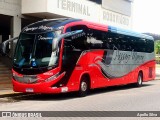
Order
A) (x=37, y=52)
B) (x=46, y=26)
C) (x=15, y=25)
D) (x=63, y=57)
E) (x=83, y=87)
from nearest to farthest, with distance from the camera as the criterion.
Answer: (x=37, y=52) < (x=63, y=57) < (x=46, y=26) < (x=83, y=87) < (x=15, y=25)

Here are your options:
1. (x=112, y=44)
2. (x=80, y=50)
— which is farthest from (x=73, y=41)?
(x=112, y=44)

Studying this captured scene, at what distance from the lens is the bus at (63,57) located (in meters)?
15.5

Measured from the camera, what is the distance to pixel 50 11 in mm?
24000

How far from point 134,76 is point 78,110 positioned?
11.6m

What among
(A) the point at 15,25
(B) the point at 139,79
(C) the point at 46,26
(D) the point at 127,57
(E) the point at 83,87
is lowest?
(B) the point at 139,79

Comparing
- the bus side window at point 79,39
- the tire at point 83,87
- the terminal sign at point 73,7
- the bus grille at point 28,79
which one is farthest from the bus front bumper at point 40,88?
the terminal sign at point 73,7

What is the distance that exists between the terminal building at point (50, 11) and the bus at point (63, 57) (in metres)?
5.65

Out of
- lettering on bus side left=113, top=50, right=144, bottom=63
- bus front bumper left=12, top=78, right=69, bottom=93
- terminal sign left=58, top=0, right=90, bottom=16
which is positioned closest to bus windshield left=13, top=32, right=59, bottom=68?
bus front bumper left=12, top=78, right=69, bottom=93

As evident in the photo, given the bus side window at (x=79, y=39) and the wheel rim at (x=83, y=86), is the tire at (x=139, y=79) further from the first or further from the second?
the bus side window at (x=79, y=39)

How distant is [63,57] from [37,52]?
105 centimetres

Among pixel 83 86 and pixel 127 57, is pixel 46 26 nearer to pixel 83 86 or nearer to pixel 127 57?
pixel 83 86

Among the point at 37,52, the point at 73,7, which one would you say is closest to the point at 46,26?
the point at 37,52

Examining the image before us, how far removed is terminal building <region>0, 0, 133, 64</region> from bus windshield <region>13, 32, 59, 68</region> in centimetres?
795

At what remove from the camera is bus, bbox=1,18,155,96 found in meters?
15.5
